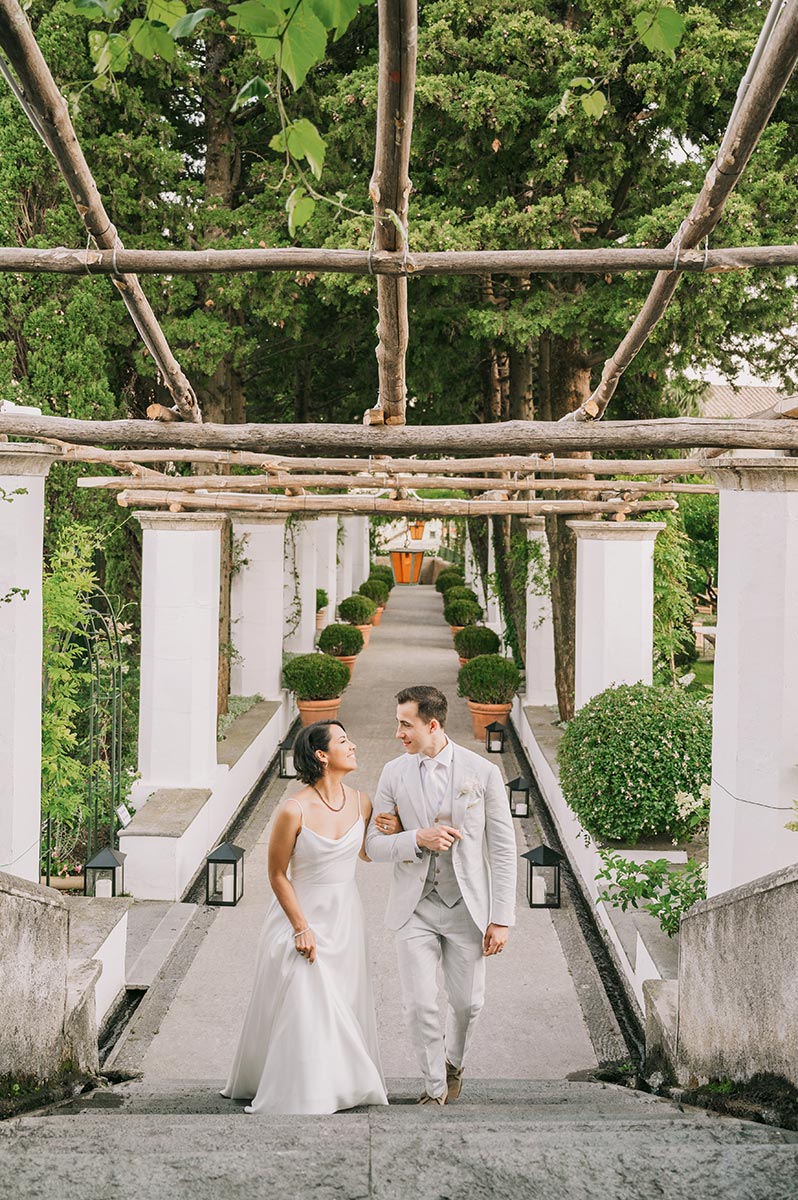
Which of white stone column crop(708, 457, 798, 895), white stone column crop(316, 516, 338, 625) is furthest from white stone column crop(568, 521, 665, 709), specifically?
white stone column crop(316, 516, 338, 625)

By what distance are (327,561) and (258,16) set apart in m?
20.3

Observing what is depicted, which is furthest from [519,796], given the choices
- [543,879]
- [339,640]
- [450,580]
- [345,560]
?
[450,580]

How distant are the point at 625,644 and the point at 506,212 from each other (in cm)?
375

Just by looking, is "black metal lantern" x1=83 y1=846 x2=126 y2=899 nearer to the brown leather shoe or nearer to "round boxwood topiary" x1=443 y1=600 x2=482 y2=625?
the brown leather shoe

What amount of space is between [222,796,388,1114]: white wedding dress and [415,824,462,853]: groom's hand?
0.28 metres

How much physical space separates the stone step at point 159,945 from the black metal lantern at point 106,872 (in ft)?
1.25

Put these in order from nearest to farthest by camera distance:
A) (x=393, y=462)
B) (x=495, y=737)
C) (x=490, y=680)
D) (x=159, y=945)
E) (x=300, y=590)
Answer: (x=159, y=945) → (x=393, y=462) → (x=495, y=737) → (x=490, y=680) → (x=300, y=590)

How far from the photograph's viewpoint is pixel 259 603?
1438 cm

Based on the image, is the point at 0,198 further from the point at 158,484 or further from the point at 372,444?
the point at 372,444

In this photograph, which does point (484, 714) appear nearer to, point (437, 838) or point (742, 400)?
point (437, 838)

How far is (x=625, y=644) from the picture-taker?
9.62 meters

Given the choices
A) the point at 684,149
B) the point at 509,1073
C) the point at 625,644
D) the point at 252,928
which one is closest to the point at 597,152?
the point at 684,149

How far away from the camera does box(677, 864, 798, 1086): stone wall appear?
3346 mm

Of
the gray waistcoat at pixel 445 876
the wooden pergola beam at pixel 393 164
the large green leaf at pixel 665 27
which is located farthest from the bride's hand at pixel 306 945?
the large green leaf at pixel 665 27
